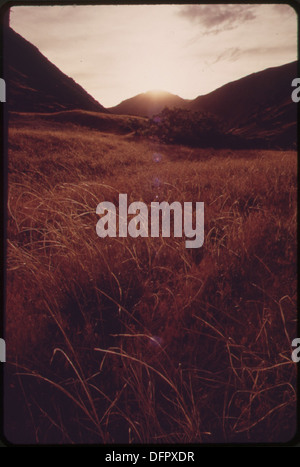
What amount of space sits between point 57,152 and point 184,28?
1576 mm

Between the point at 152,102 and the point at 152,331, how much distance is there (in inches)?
54.1

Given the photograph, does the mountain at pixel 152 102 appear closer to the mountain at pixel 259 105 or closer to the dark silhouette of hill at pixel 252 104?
the dark silhouette of hill at pixel 252 104

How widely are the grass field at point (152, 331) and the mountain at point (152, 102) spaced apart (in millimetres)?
482

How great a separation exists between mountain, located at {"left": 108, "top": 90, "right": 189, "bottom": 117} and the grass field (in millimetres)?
482

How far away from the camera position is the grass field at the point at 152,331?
130cm

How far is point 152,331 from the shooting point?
1.43 metres

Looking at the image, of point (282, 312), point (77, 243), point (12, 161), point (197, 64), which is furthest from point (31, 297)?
point (197, 64)

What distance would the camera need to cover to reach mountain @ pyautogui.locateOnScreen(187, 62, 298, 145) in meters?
1.94

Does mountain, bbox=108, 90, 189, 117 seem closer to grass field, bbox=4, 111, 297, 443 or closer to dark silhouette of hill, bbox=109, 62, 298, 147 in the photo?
dark silhouette of hill, bbox=109, 62, 298, 147

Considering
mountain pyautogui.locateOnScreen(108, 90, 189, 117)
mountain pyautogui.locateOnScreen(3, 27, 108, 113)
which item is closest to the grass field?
mountain pyautogui.locateOnScreen(3, 27, 108, 113)

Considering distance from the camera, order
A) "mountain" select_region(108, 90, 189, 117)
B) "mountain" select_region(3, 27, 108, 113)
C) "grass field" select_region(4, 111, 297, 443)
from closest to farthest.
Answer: "grass field" select_region(4, 111, 297, 443) → "mountain" select_region(3, 27, 108, 113) → "mountain" select_region(108, 90, 189, 117)

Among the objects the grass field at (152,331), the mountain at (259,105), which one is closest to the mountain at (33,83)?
the grass field at (152,331)

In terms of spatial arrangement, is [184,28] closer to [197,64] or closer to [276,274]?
[197,64]

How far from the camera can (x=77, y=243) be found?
1.78 metres
